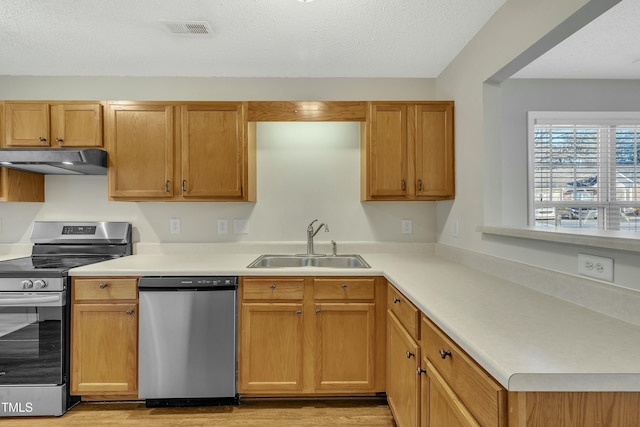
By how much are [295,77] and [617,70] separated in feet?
8.61

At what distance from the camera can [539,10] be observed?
5.13 ft

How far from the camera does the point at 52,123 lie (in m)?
2.53

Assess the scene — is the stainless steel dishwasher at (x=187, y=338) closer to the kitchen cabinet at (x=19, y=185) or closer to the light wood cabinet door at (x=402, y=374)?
the light wood cabinet door at (x=402, y=374)

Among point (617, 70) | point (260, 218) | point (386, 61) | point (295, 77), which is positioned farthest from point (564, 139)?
point (260, 218)

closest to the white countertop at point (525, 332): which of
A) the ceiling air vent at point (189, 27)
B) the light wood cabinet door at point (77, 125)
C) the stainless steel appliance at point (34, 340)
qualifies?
the ceiling air vent at point (189, 27)

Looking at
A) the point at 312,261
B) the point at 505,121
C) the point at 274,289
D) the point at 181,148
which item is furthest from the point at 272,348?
the point at 505,121

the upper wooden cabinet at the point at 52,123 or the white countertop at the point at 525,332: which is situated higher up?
the upper wooden cabinet at the point at 52,123

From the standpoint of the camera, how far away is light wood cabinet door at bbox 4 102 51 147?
2.51 metres

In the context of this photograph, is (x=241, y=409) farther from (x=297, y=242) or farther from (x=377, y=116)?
(x=377, y=116)

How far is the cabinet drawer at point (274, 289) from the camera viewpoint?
7.20 ft

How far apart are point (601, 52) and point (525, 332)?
8.38 feet

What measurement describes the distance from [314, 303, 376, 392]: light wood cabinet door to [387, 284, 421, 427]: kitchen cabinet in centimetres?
17

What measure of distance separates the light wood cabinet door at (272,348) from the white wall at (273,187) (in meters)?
0.81

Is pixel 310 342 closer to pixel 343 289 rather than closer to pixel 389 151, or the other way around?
pixel 343 289
